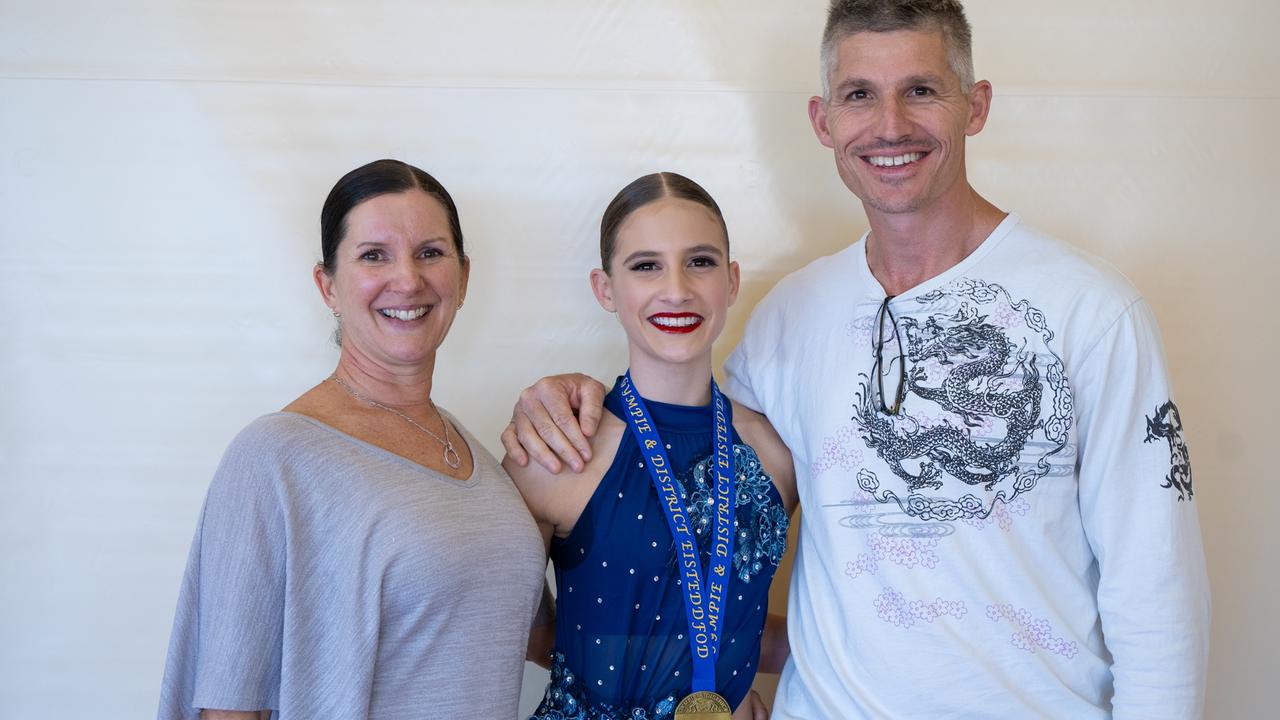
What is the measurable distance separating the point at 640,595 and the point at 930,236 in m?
0.97

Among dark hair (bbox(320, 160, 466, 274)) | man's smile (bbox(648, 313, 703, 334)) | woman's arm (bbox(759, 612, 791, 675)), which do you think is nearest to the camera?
dark hair (bbox(320, 160, 466, 274))

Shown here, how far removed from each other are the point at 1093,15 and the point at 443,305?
2010mm

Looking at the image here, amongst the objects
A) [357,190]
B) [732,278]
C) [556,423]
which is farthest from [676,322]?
[357,190]

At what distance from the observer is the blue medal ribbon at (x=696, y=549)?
2098 mm

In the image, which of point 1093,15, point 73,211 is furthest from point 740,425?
point 73,211

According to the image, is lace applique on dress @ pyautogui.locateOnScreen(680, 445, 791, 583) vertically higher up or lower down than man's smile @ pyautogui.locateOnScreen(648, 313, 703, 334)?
lower down

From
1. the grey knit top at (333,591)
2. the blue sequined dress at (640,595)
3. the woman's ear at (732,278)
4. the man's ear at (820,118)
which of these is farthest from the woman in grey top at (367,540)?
the man's ear at (820,118)

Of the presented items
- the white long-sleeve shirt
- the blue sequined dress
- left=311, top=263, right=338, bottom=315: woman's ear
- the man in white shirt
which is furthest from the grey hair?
left=311, top=263, right=338, bottom=315: woman's ear

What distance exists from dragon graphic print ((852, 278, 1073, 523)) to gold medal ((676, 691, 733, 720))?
0.53 meters

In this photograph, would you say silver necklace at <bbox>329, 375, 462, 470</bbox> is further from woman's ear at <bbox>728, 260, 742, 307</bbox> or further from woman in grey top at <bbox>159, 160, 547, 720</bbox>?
woman's ear at <bbox>728, 260, 742, 307</bbox>

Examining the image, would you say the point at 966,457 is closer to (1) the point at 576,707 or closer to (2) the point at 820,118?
(2) the point at 820,118

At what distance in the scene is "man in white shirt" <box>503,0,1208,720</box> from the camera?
192 cm

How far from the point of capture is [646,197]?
86.8 inches

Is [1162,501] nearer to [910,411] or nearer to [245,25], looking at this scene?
[910,411]
